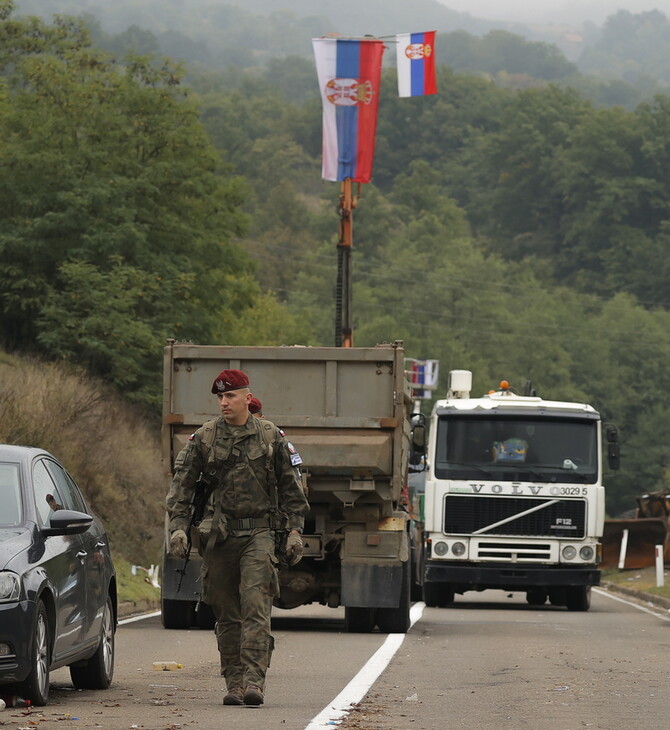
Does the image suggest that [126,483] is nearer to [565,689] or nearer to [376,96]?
[376,96]

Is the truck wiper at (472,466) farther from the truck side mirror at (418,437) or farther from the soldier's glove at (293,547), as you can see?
the soldier's glove at (293,547)

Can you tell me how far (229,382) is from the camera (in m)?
10.4

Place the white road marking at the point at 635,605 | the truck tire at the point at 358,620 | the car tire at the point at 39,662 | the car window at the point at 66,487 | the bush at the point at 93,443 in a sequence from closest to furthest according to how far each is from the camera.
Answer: the car tire at the point at 39,662
the car window at the point at 66,487
the truck tire at the point at 358,620
the white road marking at the point at 635,605
the bush at the point at 93,443

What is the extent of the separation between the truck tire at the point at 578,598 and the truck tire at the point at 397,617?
7.12 m

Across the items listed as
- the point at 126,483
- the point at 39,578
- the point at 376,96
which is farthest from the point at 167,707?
the point at 376,96

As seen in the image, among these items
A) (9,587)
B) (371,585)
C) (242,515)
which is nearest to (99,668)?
(242,515)

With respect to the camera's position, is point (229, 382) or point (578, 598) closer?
point (229, 382)

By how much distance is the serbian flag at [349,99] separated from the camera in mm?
34375

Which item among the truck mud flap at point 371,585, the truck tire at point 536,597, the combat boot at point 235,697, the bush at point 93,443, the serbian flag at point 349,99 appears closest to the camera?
the combat boot at point 235,697

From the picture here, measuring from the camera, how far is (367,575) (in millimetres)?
18016

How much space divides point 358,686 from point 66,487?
2.44 m

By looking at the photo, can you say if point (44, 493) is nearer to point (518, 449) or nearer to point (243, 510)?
point (243, 510)

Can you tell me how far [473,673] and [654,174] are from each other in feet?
380

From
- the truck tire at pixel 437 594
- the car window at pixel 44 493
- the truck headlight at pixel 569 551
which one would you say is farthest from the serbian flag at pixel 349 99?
the car window at pixel 44 493
